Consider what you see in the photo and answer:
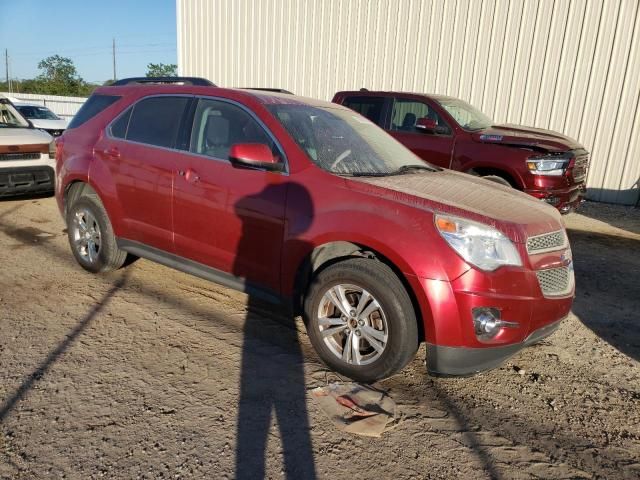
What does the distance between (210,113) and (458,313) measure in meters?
2.49

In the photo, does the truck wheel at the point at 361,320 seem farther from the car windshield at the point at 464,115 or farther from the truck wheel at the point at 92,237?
the car windshield at the point at 464,115

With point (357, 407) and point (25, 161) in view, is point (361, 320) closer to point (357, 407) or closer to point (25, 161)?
point (357, 407)

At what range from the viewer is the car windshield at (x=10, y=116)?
8422mm

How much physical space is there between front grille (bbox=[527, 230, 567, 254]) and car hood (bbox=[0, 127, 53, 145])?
751 centimetres

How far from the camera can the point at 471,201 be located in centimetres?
320

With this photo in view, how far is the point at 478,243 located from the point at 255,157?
155cm

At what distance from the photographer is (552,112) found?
11180mm

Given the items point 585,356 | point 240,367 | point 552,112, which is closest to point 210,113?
point 240,367

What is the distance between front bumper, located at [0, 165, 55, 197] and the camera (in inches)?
292

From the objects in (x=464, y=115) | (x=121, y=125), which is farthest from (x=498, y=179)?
(x=121, y=125)

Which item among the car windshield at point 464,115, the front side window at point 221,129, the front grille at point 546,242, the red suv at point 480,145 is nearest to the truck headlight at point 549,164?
the red suv at point 480,145

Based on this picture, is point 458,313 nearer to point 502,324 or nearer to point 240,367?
point 502,324

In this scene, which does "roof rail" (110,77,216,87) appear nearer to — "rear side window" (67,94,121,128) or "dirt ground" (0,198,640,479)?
"rear side window" (67,94,121,128)

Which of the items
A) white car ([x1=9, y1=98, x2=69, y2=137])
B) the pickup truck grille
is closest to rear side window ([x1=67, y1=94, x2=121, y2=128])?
the pickup truck grille
